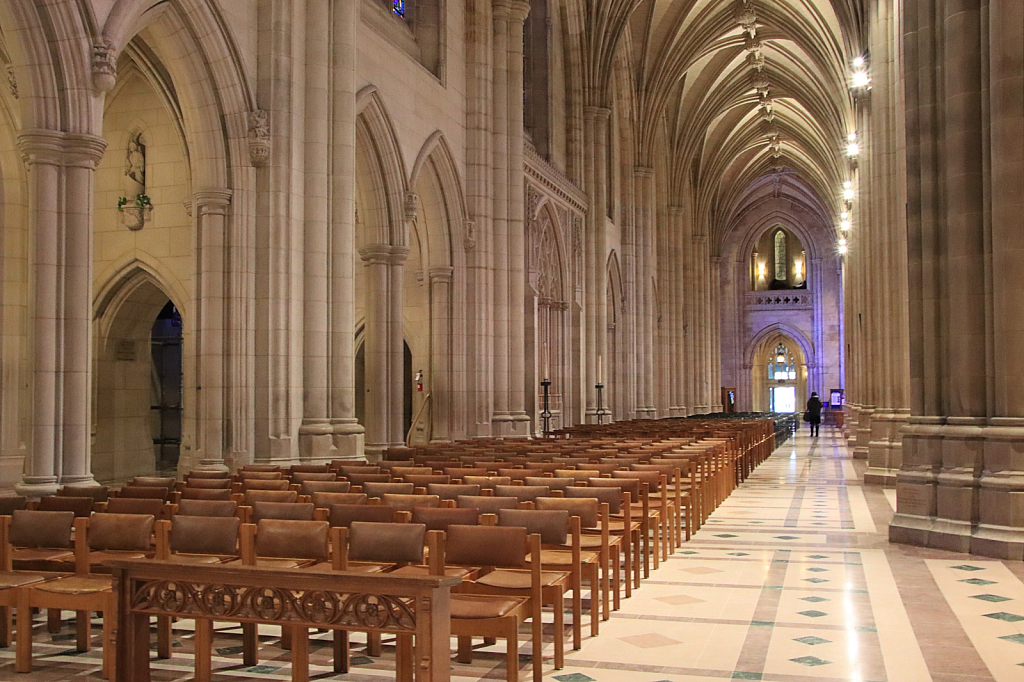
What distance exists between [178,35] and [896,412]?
40.6 feet

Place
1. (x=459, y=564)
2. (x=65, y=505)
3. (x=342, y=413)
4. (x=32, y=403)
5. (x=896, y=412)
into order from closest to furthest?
(x=459, y=564)
(x=65, y=505)
(x=32, y=403)
(x=342, y=413)
(x=896, y=412)

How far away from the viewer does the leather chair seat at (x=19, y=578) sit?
5156mm

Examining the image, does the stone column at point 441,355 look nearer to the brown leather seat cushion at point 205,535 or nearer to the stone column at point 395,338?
the stone column at point 395,338

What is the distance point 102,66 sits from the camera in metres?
10.3

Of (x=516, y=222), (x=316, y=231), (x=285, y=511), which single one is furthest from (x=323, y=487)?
(x=516, y=222)

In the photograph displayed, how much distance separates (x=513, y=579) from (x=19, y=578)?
269 centimetres

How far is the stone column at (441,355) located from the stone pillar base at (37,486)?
434 inches

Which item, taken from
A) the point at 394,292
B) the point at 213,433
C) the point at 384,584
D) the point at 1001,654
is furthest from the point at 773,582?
the point at 394,292

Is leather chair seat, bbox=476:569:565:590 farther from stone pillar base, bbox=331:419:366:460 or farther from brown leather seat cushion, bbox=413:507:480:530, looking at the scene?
stone pillar base, bbox=331:419:366:460

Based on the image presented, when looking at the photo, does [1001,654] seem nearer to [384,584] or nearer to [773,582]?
[773,582]

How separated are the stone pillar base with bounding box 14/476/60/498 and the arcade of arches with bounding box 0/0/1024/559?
1.0 inches

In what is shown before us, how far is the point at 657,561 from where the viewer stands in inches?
329

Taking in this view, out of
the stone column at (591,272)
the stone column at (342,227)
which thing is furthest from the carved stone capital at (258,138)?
the stone column at (591,272)

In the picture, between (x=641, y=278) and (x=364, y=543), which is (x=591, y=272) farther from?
(x=364, y=543)
